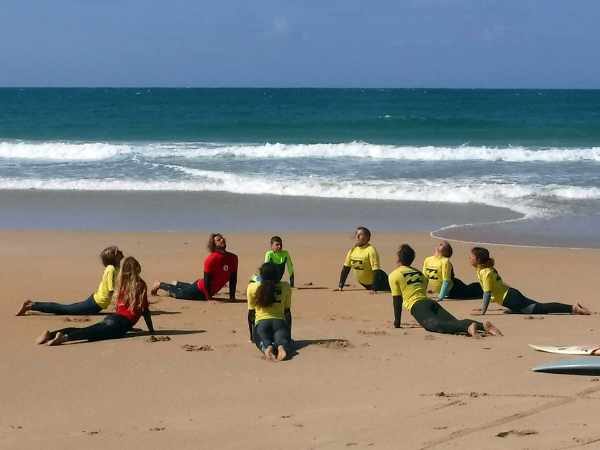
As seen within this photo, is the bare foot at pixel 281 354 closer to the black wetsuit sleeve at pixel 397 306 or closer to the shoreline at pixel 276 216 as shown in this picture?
the black wetsuit sleeve at pixel 397 306

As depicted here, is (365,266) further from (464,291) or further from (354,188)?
(354,188)

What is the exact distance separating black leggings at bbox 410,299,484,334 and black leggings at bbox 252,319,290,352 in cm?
155

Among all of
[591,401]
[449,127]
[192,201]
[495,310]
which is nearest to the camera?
[591,401]

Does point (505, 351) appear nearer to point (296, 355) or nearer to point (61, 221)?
point (296, 355)

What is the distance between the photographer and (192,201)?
21.4m

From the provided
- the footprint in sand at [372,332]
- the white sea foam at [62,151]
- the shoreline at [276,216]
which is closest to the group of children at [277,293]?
the footprint in sand at [372,332]

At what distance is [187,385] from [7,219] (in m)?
12.2

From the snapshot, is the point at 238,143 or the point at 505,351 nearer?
the point at 505,351

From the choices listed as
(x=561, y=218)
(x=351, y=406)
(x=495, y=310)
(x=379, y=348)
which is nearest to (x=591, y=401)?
(x=351, y=406)

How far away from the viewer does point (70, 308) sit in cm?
1039

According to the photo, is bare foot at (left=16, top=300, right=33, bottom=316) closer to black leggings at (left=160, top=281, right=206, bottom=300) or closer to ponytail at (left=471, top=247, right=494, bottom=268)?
black leggings at (left=160, top=281, right=206, bottom=300)

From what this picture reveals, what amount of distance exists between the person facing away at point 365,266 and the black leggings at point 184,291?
1852 mm

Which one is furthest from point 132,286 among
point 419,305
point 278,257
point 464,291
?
point 464,291

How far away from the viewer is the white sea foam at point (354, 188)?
21.9 meters
